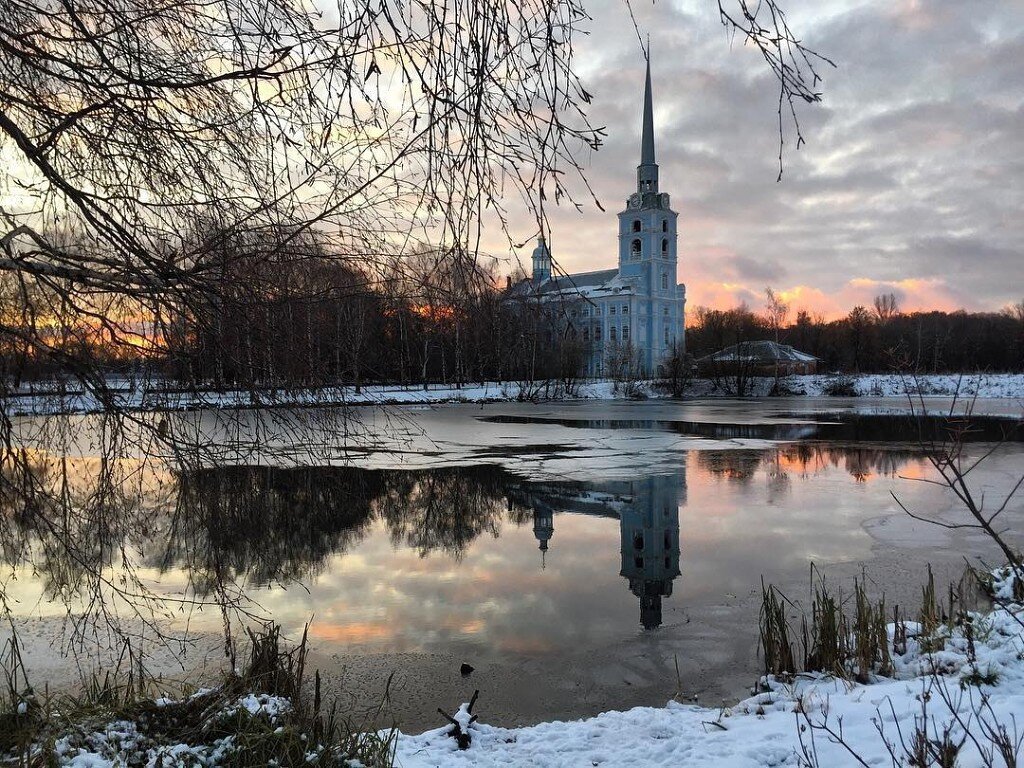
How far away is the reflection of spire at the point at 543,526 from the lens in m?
8.15

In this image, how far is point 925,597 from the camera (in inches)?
198

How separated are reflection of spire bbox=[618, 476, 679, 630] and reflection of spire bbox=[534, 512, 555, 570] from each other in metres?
0.90

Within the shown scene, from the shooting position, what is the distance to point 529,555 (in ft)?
25.8

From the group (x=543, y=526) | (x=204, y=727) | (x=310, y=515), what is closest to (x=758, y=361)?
(x=543, y=526)

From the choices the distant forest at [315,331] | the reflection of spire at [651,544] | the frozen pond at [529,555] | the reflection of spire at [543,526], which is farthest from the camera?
the reflection of spire at [543,526]

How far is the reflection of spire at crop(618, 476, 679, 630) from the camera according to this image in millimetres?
6445

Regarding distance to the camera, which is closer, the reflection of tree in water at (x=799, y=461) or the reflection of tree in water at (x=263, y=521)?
the reflection of tree in water at (x=263, y=521)

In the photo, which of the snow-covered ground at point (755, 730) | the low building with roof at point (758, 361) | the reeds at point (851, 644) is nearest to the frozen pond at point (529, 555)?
the reeds at point (851, 644)

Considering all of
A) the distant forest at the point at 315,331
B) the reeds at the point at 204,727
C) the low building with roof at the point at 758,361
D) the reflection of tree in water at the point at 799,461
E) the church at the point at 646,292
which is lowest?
the reflection of tree in water at the point at 799,461

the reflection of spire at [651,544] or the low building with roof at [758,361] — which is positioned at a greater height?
the low building with roof at [758,361]

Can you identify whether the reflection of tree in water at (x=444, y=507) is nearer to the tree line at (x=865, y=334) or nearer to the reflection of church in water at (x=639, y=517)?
the reflection of church in water at (x=639, y=517)

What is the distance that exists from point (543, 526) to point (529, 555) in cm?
125

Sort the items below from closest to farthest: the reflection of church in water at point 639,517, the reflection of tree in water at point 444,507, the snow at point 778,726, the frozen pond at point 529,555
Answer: the snow at point 778,726 → the frozen pond at point 529,555 → the reflection of church in water at point 639,517 → the reflection of tree in water at point 444,507

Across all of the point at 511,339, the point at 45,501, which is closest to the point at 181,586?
the point at 45,501
